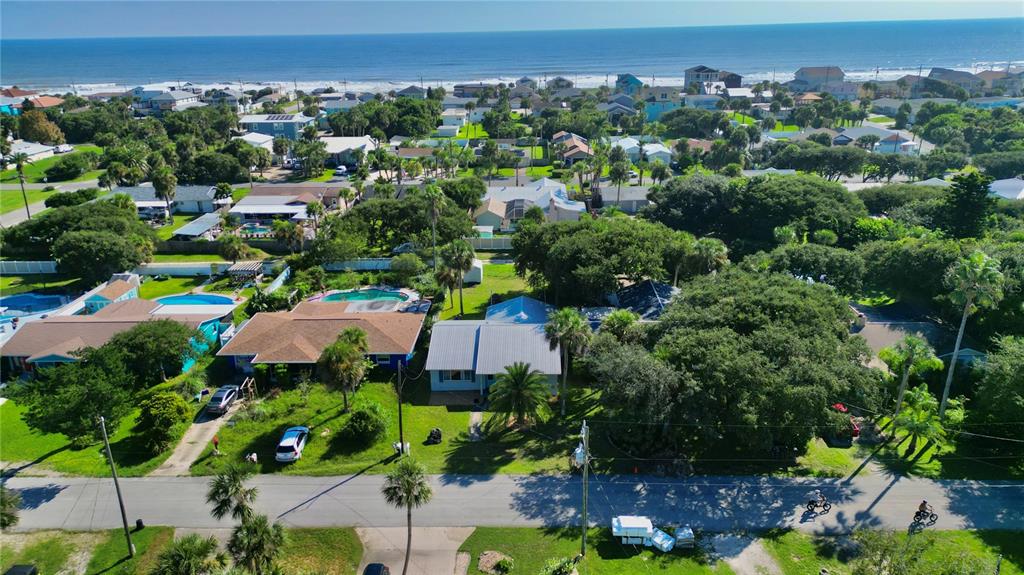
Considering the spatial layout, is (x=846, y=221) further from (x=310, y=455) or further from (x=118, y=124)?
(x=118, y=124)

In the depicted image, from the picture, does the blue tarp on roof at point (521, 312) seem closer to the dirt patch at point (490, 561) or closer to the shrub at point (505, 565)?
the dirt patch at point (490, 561)

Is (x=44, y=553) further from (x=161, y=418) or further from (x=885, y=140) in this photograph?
(x=885, y=140)

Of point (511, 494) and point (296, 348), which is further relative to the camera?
point (296, 348)

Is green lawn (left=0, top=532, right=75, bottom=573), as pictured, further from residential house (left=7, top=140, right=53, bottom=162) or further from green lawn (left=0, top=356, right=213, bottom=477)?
residential house (left=7, top=140, right=53, bottom=162)

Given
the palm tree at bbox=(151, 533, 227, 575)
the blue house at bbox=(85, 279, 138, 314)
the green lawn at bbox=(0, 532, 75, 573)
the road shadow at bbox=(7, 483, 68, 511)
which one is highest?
the palm tree at bbox=(151, 533, 227, 575)

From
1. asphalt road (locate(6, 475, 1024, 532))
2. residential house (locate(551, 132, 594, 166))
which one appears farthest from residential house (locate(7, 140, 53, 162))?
asphalt road (locate(6, 475, 1024, 532))

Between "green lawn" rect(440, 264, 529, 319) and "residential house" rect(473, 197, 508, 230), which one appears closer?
"green lawn" rect(440, 264, 529, 319)

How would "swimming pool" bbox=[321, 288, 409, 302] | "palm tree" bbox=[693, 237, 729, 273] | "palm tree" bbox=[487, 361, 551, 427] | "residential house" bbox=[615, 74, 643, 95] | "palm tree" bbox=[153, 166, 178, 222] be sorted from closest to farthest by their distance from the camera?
"palm tree" bbox=[487, 361, 551, 427] < "palm tree" bbox=[693, 237, 729, 273] < "swimming pool" bbox=[321, 288, 409, 302] < "palm tree" bbox=[153, 166, 178, 222] < "residential house" bbox=[615, 74, 643, 95]

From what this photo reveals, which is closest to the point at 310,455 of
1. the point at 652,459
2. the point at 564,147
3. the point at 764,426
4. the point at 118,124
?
the point at 652,459
